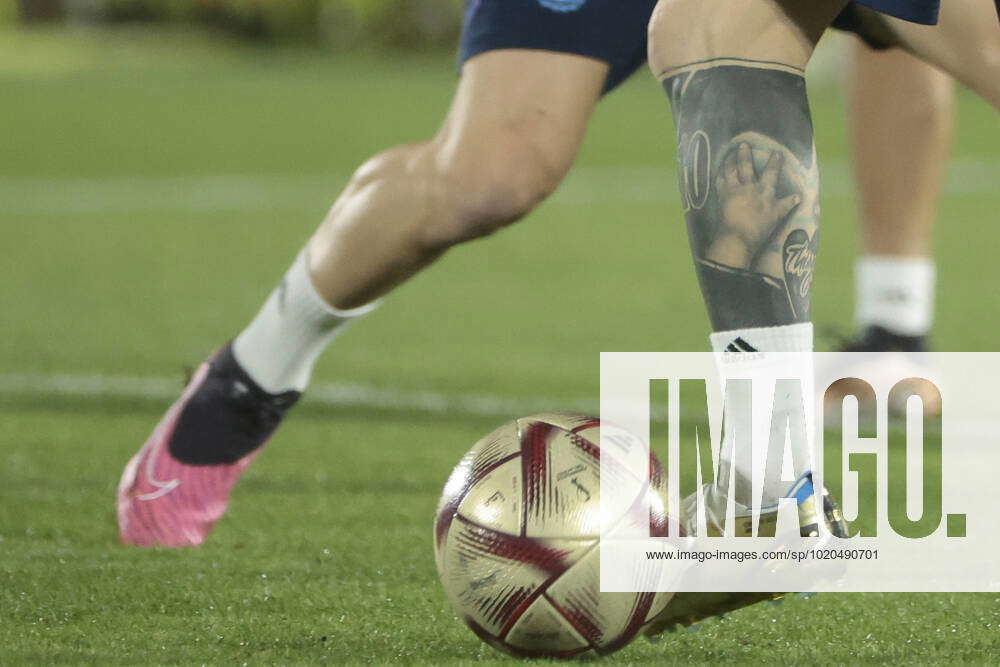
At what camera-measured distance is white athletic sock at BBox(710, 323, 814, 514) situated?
2.41m

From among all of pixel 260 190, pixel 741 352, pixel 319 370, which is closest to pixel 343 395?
pixel 319 370

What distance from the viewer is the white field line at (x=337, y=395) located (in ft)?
14.5

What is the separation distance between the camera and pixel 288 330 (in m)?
3.13

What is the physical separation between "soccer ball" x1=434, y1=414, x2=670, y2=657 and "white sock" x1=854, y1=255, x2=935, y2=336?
1.89m

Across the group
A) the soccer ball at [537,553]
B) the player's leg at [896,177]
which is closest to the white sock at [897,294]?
the player's leg at [896,177]

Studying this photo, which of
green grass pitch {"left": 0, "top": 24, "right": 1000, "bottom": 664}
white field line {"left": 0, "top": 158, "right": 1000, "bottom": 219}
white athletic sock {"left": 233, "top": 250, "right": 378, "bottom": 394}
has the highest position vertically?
white athletic sock {"left": 233, "top": 250, "right": 378, "bottom": 394}

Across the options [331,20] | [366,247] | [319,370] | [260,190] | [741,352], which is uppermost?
[741,352]

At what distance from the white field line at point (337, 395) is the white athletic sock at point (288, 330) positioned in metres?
1.19

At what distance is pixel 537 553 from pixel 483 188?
2.95 ft

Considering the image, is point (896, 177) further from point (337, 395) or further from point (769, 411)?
point (769, 411)

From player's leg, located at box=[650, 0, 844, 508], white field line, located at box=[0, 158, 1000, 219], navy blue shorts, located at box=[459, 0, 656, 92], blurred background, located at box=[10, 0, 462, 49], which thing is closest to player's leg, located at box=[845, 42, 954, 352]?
navy blue shorts, located at box=[459, 0, 656, 92]

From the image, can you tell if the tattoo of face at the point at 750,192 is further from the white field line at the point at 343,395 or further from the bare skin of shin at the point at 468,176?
the white field line at the point at 343,395

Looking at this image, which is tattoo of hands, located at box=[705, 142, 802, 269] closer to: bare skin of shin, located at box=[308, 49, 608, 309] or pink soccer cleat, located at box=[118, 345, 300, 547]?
bare skin of shin, located at box=[308, 49, 608, 309]

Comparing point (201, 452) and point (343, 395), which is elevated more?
point (201, 452)
